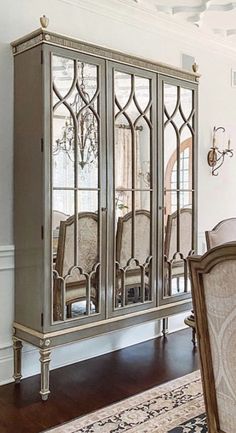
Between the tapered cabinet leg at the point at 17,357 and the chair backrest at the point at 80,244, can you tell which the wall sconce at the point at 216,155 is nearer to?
the chair backrest at the point at 80,244

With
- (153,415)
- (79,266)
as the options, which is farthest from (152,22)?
(153,415)

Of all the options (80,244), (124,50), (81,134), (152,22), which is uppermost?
(152,22)

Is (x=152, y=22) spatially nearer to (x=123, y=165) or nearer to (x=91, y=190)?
(x=123, y=165)

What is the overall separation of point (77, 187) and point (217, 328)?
1569 millimetres

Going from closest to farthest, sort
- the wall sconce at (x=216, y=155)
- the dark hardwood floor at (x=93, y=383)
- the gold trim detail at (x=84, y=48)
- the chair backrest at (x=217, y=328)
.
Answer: the chair backrest at (x=217, y=328), the dark hardwood floor at (x=93, y=383), the gold trim detail at (x=84, y=48), the wall sconce at (x=216, y=155)

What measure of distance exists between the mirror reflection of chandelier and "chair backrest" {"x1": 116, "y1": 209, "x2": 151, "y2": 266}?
495mm

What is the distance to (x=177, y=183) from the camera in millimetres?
3441

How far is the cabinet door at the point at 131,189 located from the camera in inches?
117

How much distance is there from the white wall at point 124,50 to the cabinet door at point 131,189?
1.88 ft

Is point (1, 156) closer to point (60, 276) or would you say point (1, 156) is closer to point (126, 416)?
point (60, 276)

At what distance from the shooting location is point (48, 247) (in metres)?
2.63

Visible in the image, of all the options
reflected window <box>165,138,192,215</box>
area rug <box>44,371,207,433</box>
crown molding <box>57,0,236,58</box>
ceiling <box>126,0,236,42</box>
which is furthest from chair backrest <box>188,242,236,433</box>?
ceiling <box>126,0,236,42</box>

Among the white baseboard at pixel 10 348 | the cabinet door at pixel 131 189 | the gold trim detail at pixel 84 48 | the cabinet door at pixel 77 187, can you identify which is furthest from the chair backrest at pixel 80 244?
the gold trim detail at pixel 84 48

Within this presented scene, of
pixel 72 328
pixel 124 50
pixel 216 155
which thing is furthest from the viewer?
pixel 216 155
